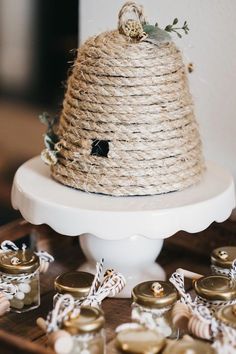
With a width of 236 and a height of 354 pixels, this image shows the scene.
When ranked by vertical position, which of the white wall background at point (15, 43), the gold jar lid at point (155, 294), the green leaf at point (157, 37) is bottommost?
the gold jar lid at point (155, 294)

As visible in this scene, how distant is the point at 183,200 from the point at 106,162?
12cm

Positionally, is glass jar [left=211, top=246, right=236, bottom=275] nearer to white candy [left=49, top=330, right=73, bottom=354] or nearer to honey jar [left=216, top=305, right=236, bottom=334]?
honey jar [left=216, top=305, right=236, bottom=334]

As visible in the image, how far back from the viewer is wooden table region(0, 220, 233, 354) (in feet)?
3.25

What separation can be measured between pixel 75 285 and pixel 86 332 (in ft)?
0.49

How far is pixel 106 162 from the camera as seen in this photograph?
1024mm

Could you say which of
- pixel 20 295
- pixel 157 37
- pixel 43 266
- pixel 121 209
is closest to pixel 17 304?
pixel 20 295

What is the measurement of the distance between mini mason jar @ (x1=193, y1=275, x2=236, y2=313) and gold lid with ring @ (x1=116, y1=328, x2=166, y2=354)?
142mm

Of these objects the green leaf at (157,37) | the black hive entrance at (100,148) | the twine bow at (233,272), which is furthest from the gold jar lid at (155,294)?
the green leaf at (157,37)

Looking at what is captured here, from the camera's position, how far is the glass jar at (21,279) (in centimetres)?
103

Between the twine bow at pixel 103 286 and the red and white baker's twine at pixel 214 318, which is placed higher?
the red and white baker's twine at pixel 214 318

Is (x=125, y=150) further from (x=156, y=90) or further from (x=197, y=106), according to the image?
(x=197, y=106)

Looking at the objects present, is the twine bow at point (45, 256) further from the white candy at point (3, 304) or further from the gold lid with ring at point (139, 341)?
the gold lid with ring at point (139, 341)

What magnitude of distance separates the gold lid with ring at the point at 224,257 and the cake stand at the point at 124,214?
62 mm

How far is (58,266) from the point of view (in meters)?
1.21
